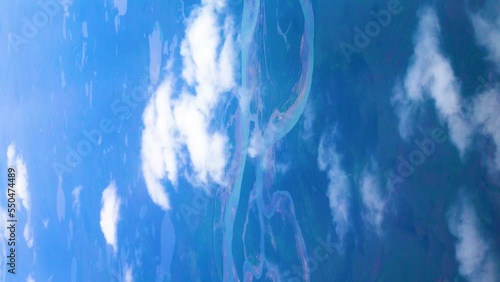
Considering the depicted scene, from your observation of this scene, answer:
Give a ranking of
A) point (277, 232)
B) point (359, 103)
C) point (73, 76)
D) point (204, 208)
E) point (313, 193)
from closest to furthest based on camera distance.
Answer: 1. point (359, 103)
2. point (313, 193)
3. point (277, 232)
4. point (204, 208)
5. point (73, 76)

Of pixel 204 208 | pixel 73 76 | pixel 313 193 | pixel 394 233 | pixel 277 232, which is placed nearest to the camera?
pixel 394 233

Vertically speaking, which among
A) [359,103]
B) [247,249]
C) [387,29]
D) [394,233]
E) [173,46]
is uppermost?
[173,46]

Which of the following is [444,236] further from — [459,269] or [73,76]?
[73,76]

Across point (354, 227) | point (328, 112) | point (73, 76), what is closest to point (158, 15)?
point (73, 76)

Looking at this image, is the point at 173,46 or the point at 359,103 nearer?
the point at 359,103

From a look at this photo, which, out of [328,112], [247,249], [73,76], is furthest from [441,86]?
[73,76]

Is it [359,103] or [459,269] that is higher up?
[359,103]
